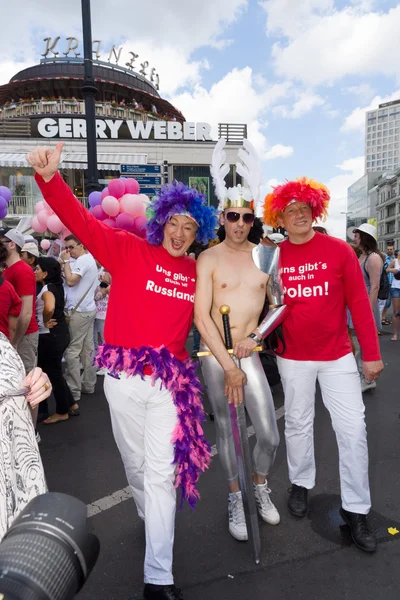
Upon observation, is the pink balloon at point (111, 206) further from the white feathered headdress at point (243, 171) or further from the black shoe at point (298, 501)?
the black shoe at point (298, 501)

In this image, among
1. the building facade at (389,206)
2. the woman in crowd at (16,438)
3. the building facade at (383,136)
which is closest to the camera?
the woman in crowd at (16,438)

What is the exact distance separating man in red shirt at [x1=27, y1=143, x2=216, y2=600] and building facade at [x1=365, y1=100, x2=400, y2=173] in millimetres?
167841

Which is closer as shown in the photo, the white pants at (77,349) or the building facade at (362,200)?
the white pants at (77,349)

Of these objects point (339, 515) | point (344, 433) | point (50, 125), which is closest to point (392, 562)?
point (339, 515)

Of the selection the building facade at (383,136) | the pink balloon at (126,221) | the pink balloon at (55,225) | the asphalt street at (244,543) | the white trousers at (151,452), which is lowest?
the asphalt street at (244,543)

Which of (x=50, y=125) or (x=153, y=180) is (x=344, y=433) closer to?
(x=153, y=180)

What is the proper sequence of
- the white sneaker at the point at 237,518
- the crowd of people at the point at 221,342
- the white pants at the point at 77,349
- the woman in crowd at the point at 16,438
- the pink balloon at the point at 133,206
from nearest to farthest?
the woman in crowd at the point at 16,438 → the crowd of people at the point at 221,342 → the white sneaker at the point at 237,518 → the white pants at the point at 77,349 → the pink balloon at the point at 133,206

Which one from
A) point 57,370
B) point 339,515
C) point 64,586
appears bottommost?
point 339,515

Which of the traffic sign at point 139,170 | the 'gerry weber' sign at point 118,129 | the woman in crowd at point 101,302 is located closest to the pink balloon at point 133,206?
the woman in crowd at point 101,302

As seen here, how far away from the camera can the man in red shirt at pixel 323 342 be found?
2.54 m

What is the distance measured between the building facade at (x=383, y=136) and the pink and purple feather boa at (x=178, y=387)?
168067 mm

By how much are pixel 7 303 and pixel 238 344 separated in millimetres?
2108

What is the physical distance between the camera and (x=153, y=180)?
1040 centimetres

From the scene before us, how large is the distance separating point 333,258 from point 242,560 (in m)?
1.83
